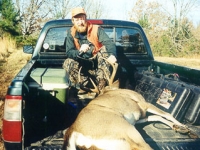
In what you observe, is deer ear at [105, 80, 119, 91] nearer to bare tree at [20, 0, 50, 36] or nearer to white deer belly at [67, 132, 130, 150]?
white deer belly at [67, 132, 130, 150]

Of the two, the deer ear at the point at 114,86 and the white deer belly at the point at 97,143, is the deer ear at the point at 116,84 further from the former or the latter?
the white deer belly at the point at 97,143

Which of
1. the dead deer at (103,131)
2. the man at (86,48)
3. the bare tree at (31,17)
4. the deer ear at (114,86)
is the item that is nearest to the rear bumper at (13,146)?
the dead deer at (103,131)

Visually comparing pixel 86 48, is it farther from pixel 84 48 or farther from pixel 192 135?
pixel 192 135

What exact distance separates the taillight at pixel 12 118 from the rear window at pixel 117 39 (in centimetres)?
236

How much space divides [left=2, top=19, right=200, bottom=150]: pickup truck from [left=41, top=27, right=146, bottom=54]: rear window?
0.02 m

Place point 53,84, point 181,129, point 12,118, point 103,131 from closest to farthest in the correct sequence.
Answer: point 12,118 → point 103,131 → point 53,84 → point 181,129

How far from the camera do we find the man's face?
14.4 ft

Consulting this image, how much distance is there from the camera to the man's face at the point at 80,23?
4395mm

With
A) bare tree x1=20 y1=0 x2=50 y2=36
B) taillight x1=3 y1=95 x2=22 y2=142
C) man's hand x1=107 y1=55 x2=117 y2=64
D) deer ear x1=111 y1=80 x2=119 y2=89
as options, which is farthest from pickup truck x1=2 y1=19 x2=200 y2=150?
bare tree x1=20 y1=0 x2=50 y2=36

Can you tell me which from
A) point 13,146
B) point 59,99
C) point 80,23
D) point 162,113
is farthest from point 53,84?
point 80,23

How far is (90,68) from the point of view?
189 inches

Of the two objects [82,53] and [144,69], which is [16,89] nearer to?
[82,53]

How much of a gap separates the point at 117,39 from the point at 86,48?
81 centimetres

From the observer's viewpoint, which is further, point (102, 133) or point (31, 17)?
point (31, 17)
